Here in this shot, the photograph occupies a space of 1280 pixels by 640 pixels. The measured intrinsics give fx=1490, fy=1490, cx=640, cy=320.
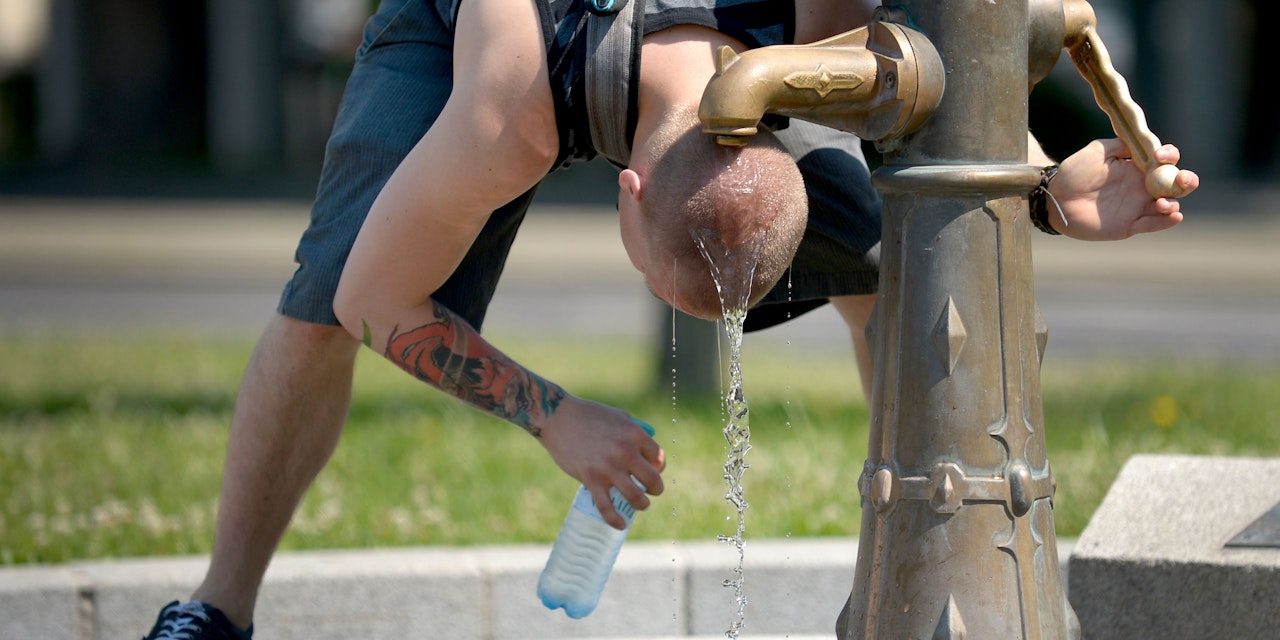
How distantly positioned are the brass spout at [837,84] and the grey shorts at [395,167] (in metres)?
0.65

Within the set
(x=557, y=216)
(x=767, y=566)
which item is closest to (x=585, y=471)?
(x=767, y=566)

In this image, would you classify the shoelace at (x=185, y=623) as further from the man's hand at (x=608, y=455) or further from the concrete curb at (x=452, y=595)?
the man's hand at (x=608, y=455)

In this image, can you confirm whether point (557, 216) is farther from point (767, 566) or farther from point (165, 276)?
point (767, 566)

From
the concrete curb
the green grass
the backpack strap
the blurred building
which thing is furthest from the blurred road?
the backpack strap

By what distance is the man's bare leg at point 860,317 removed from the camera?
9.49 ft

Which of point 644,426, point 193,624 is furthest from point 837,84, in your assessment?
point 193,624

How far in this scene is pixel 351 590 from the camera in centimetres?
303

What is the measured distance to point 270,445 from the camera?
274 cm

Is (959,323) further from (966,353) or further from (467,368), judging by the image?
(467,368)

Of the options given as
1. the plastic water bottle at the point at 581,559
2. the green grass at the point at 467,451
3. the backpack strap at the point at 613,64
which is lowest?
the green grass at the point at 467,451

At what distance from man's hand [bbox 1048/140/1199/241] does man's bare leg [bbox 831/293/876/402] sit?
0.71 m

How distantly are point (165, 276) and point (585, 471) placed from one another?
10.8 meters

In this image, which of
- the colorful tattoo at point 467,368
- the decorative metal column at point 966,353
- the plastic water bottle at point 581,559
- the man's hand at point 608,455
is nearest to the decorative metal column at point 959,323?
the decorative metal column at point 966,353

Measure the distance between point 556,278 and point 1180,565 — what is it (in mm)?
10282
